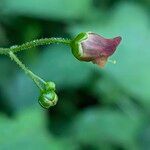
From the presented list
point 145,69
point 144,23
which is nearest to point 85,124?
point 145,69

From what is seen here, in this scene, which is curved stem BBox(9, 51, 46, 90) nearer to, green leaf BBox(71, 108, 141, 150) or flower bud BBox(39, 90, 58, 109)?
flower bud BBox(39, 90, 58, 109)

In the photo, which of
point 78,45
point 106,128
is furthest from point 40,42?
point 106,128

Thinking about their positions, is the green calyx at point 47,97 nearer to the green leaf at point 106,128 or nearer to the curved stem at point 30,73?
the curved stem at point 30,73

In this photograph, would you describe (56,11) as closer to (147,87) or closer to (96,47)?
(147,87)

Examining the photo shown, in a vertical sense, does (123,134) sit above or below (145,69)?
below

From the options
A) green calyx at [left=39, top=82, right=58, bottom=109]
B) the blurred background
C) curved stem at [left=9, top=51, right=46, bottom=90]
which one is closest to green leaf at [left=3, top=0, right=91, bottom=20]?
the blurred background

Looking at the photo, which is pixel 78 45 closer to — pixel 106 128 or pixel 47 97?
pixel 47 97
